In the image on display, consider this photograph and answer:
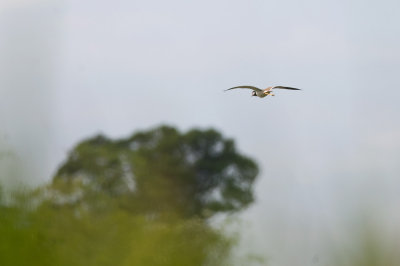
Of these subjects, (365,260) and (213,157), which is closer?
(365,260)

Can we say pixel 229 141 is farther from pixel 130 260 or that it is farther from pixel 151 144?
pixel 130 260

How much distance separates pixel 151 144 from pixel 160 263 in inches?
2147

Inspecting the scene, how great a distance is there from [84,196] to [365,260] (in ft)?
14.3

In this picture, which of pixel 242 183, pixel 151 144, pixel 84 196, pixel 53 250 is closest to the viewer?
pixel 53 250

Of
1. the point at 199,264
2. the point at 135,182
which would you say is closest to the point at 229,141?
the point at 135,182

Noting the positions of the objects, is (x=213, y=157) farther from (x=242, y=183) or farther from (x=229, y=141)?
(x=242, y=183)

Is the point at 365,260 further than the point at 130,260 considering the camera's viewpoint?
No

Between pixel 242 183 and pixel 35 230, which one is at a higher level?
pixel 242 183

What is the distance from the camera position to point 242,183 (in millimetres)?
50625

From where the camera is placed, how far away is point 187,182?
53.3 m

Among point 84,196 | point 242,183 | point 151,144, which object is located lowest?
point 84,196

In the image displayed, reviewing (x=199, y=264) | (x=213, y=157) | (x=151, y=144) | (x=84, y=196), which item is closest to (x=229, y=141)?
(x=213, y=157)

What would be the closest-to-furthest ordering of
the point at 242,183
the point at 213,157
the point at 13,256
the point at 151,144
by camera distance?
the point at 13,256, the point at 242,183, the point at 151,144, the point at 213,157

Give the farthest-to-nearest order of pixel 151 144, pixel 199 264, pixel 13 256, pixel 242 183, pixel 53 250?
pixel 151 144 → pixel 242 183 → pixel 199 264 → pixel 53 250 → pixel 13 256
